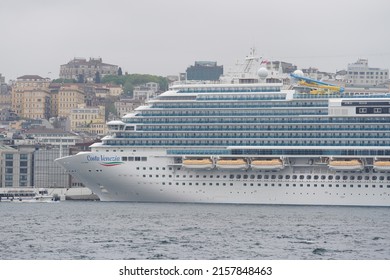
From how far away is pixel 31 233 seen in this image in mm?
52562

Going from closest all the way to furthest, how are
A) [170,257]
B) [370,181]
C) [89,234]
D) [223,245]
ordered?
[170,257], [223,245], [89,234], [370,181]

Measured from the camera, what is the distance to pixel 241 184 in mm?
72000

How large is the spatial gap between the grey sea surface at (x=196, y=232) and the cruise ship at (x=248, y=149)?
1386mm

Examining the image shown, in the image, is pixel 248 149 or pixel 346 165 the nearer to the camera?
pixel 346 165

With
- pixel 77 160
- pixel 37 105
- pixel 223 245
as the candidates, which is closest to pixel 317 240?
pixel 223 245

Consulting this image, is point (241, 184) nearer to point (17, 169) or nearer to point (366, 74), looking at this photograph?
point (17, 169)

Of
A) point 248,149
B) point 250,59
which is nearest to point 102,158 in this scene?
point 248,149

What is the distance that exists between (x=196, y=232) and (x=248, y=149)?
2104cm

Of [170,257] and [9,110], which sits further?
[9,110]

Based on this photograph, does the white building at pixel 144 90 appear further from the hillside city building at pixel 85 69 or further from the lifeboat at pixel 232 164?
the lifeboat at pixel 232 164

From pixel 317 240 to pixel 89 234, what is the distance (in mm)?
8434

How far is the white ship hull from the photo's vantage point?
2795 inches

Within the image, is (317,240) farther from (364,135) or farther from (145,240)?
(364,135)

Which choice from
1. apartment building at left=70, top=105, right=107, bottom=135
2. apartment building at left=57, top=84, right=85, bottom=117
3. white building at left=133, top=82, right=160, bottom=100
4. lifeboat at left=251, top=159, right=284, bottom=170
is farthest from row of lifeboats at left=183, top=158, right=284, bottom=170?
white building at left=133, top=82, right=160, bottom=100
